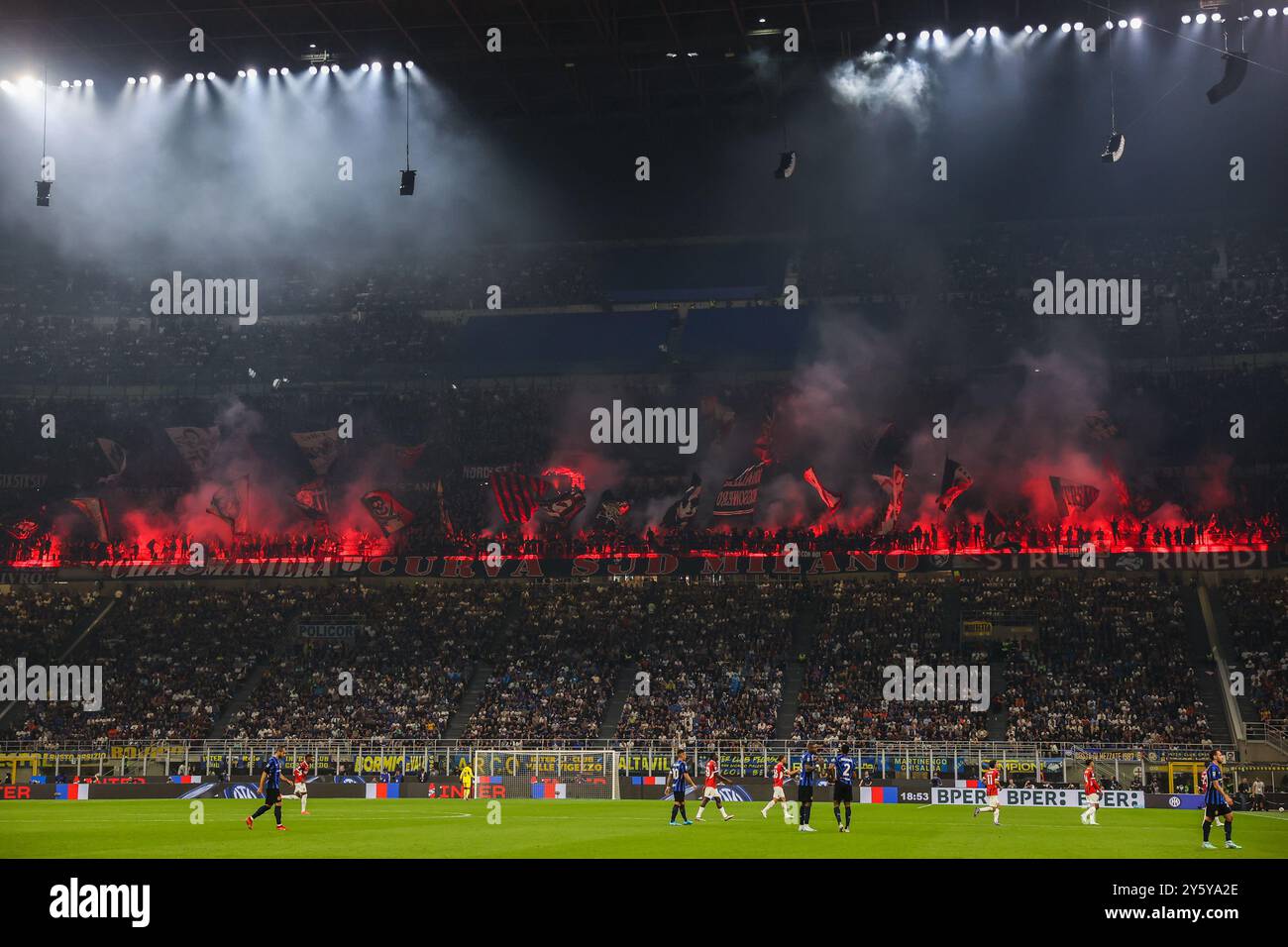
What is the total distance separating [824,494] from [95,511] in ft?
113

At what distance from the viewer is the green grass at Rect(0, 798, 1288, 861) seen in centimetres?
2131

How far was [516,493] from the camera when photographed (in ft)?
198

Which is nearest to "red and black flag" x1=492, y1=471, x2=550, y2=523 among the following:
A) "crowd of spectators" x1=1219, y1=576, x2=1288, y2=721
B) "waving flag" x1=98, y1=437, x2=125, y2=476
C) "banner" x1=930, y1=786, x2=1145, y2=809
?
"waving flag" x1=98, y1=437, x2=125, y2=476

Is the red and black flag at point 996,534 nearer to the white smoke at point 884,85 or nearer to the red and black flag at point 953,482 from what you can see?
the red and black flag at point 953,482

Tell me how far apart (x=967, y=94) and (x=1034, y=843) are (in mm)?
36490

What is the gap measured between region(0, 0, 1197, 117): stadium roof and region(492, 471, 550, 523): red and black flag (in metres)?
17.8

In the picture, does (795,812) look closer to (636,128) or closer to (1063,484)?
(1063,484)

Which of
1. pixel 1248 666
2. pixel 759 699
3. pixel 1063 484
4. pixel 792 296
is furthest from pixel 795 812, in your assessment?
pixel 792 296

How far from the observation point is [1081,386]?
56.8 metres

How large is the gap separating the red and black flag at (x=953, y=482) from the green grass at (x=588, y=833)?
22.1 metres
